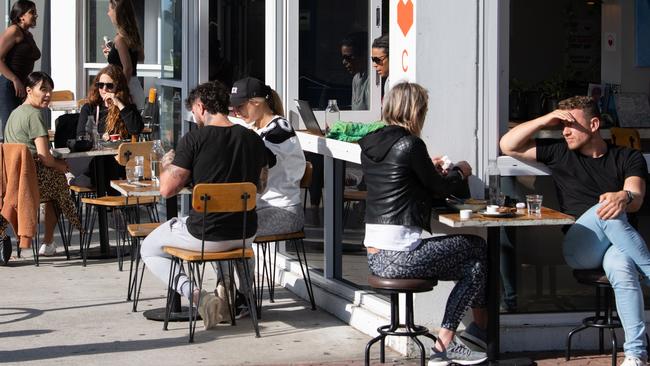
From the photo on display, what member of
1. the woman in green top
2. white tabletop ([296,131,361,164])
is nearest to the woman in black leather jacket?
white tabletop ([296,131,361,164])

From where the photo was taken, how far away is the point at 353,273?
8.11 m

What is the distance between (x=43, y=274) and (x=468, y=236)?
4.28 meters

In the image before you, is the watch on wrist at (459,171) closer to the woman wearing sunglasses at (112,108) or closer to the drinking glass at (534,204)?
the drinking glass at (534,204)

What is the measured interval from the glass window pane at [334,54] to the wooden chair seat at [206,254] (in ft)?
8.24

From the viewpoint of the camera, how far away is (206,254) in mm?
7309

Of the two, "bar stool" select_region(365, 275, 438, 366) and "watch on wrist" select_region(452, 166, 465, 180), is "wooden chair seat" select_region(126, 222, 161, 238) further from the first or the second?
"watch on wrist" select_region(452, 166, 465, 180)

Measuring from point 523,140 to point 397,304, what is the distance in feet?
3.83

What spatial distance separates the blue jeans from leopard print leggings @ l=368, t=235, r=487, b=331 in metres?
0.58

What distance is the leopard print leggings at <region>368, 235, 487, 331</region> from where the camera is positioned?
637 cm

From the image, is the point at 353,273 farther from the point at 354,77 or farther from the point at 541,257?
the point at 354,77

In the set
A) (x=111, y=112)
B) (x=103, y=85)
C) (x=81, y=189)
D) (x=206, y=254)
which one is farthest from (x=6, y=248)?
(x=206, y=254)

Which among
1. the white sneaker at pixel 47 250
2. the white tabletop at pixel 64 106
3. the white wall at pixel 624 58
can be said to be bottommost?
the white sneaker at pixel 47 250

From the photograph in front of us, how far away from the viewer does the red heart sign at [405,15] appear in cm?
697

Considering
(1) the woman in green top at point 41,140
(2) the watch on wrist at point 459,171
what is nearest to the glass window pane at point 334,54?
(1) the woman in green top at point 41,140
